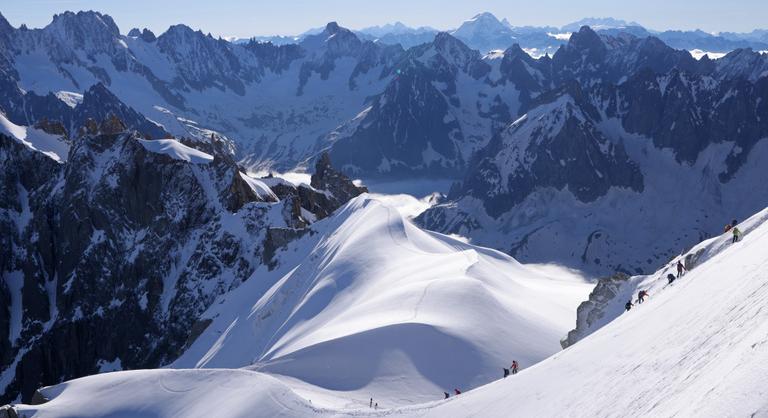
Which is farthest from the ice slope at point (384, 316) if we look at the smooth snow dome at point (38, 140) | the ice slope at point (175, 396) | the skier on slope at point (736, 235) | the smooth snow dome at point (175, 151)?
the smooth snow dome at point (38, 140)

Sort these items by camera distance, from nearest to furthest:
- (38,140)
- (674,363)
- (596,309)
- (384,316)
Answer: (674,363) → (596,309) → (384,316) → (38,140)

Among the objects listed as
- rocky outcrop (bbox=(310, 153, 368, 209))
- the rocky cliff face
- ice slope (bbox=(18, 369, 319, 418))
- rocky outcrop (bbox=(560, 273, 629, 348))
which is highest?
rocky outcrop (bbox=(310, 153, 368, 209))

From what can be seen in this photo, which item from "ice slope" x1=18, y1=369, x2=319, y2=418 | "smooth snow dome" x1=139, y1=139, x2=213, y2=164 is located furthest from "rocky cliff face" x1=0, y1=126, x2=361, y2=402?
"ice slope" x1=18, y1=369, x2=319, y2=418

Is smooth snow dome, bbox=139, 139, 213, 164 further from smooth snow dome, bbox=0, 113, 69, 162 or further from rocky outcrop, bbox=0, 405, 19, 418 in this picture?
rocky outcrop, bbox=0, 405, 19, 418

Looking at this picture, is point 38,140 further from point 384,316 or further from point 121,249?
point 384,316

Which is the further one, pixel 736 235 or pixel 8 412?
pixel 8 412

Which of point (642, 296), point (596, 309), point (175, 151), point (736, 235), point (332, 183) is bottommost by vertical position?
point (596, 309)

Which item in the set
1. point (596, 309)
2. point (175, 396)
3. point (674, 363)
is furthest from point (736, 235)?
point (175, 396)

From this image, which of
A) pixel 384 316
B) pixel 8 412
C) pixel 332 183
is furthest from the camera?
pixel 332 183
